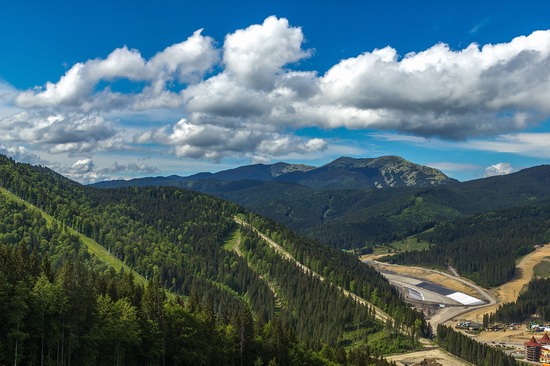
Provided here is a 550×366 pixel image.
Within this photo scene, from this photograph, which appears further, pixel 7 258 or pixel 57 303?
pixel 7 258

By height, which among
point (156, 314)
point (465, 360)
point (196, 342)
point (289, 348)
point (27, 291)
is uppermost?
point (27, 291)

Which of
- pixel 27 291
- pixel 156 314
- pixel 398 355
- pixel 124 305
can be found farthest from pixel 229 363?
pixel 398 355

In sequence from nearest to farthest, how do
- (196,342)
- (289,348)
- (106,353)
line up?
1. (106,353)
2. (196,342)
3. (289,348)

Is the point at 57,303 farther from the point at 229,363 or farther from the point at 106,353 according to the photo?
the point at 229,363

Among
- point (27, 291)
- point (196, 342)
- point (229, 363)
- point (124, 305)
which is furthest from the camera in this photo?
point (229, 363)

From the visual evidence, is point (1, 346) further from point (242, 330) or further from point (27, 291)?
point (242, 330)

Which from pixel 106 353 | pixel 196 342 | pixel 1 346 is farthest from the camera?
pixel 196 342

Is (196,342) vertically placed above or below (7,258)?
below

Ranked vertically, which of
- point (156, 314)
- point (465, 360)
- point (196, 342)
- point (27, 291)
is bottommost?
point (465, 360)

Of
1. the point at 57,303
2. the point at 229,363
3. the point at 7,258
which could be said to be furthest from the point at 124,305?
the point at 229,363
